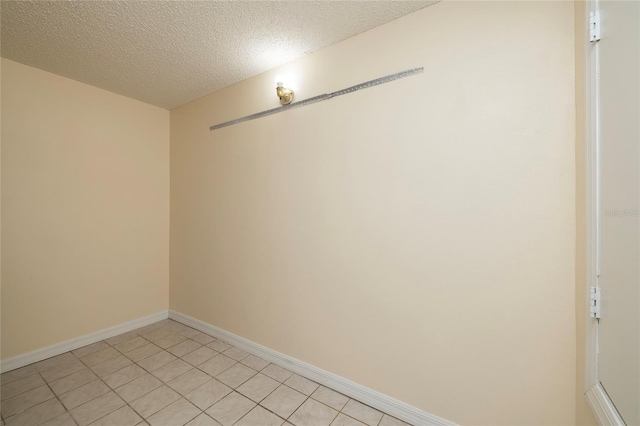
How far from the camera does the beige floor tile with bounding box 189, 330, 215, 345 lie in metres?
2.75

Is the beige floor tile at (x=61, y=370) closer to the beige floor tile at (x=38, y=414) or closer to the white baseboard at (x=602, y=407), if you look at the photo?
the beige floor tile at (x=38, y=414)

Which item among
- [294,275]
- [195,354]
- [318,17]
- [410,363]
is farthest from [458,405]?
[318,17]

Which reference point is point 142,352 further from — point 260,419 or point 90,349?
point 260,419

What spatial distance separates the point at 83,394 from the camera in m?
1.95

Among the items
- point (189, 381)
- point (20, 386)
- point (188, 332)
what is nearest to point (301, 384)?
point (189, 381)

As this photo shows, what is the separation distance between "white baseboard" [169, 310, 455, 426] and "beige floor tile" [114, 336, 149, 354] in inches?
27.5

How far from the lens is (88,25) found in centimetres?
180

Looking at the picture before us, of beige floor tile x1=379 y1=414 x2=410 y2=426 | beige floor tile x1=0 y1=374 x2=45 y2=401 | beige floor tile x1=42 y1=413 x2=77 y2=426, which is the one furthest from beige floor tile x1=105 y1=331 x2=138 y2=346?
beige floor tile x1=379 y1=414 x2=410 y2=426

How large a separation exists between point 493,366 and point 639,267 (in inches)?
39.0

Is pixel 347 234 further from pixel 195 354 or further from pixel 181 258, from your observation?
pixel 181 258

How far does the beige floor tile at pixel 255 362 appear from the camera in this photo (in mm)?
2301

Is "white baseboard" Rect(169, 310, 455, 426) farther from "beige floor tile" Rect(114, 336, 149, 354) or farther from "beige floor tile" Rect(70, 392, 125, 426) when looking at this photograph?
"beige floor tile" Rect(70, 392, 125, 426)

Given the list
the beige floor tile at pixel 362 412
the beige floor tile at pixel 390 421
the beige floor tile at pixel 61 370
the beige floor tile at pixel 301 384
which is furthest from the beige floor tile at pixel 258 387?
the beige floor tile at pixel 61 370

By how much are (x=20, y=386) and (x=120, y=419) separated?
1.16 metres
